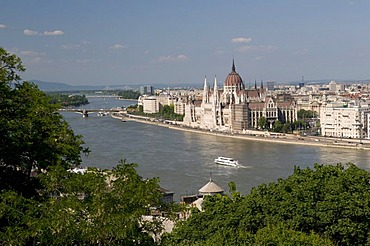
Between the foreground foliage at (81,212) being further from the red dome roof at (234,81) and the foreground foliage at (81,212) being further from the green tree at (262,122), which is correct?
the red dome roof at (234,81)

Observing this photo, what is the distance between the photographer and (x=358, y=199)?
636 cm

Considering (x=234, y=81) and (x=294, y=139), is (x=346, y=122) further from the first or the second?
(x=234, y=81)

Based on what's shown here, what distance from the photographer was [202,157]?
73.4 ft

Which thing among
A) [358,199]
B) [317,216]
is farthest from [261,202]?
[358,199]

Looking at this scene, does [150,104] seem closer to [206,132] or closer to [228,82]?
[228,82]

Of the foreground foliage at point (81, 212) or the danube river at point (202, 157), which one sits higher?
the foreground foliage at point (81, 212)

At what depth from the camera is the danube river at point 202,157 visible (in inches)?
655

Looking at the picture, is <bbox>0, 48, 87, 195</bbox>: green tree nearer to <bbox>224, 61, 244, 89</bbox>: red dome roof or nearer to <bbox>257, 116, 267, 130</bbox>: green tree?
<bbox>257, 116, 267, 130</bbox>: green tree

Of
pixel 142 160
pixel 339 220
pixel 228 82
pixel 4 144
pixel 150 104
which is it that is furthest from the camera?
pixel 150 104

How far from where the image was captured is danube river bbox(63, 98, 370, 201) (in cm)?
1663

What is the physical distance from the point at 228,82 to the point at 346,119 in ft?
40.8

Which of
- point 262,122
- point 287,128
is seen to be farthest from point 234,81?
point 287,128

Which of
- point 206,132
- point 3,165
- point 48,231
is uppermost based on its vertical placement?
point 3,165

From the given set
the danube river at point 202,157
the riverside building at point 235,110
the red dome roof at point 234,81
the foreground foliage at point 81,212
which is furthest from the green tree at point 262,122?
the foreground foliage at point 81,212
